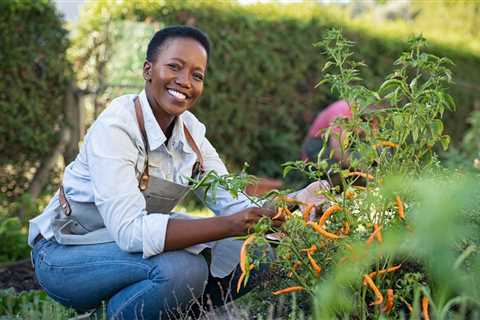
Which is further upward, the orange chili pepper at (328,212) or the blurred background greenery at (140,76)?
the orange chili pepper at (328,212)

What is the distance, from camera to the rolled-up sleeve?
107 inches

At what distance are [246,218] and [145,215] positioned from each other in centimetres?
39

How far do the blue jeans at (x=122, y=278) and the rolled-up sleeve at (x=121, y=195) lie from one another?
0.08m

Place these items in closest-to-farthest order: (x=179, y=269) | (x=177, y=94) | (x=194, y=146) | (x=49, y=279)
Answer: (x=179, y=269) → (x=49, y=279) → (x=177, y=94) → (x=194, y=146)

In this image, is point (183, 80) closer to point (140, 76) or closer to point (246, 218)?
point (246, 218)

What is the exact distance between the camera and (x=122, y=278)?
283 centimetres

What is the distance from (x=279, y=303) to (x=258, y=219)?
16.5 inches

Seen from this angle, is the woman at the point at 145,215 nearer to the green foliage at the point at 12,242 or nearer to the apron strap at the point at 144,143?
the apron strap at the point at 144,143

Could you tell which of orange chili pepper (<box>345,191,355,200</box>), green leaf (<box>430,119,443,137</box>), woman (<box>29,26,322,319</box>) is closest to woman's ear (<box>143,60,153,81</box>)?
woman (<box>29,26,322,319</box>)

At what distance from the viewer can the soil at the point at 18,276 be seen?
13.7ft

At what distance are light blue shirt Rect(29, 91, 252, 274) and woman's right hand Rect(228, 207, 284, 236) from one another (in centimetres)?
11

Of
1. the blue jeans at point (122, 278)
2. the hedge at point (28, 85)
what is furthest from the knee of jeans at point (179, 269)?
the hedge at point (28, 85)

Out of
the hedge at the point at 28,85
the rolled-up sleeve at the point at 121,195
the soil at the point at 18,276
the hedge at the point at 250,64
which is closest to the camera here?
the rolled-up sleeve at the point at 121,195

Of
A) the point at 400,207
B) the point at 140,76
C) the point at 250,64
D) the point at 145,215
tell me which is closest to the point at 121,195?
the point at 145,215
